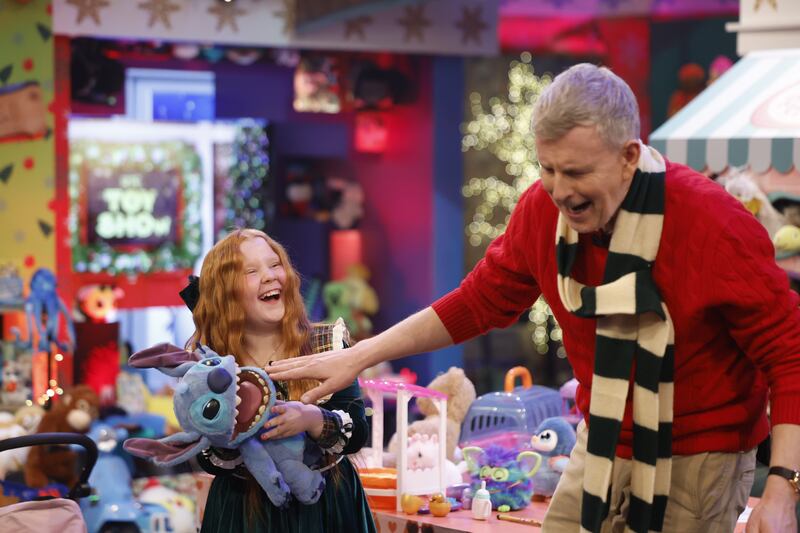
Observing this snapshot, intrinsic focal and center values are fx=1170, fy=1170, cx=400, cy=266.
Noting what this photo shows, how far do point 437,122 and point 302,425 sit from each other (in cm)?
502

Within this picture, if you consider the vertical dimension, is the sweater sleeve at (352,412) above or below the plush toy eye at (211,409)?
below

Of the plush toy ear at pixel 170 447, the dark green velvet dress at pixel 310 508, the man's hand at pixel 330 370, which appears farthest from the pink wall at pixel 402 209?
the man's hand at pixel 330 370

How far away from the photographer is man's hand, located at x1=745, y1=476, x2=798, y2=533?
68.1 inches

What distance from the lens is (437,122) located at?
289 inches

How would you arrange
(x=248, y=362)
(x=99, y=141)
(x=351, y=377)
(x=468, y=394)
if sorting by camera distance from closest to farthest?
(x=351, y=377) < (x=248, y=362) < (x=468, y=394) < (x=99, y=141)

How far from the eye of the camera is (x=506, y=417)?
375 cm

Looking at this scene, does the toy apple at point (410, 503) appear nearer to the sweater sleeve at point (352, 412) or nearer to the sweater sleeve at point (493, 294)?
the sweater sleeve at point (352, 412)

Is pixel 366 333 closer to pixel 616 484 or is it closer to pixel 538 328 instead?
pixel 538 328

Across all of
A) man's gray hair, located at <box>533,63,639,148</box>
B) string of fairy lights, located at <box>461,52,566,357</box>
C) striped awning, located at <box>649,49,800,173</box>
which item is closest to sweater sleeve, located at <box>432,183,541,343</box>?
man's gray hair, located at <box>533,63,639,148</box>

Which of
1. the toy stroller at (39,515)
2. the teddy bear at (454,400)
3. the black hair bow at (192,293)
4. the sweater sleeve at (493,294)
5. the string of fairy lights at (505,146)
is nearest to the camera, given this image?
the sweater sleeve at (493,294)

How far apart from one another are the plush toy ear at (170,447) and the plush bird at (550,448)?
129 cm

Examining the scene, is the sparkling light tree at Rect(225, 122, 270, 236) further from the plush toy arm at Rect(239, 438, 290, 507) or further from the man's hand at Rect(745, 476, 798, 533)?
the man's hand at Rect(745, 476, 798, 533)

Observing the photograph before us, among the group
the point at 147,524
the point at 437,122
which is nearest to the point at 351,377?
the point at 147,524

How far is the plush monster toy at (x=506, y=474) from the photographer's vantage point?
3.30m
